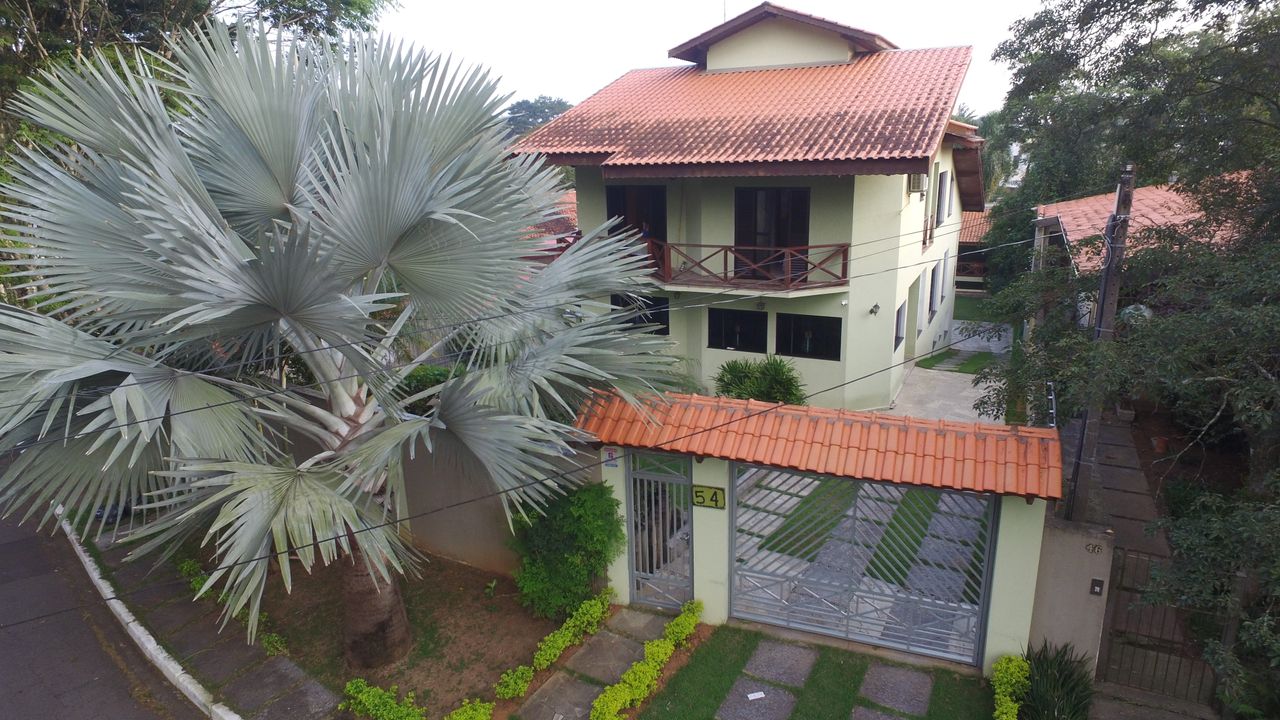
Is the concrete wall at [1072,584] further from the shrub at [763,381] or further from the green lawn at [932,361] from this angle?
the green lawn at [932,361]

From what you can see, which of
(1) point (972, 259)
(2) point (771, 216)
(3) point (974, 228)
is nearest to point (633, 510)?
(2) point (771, 216)

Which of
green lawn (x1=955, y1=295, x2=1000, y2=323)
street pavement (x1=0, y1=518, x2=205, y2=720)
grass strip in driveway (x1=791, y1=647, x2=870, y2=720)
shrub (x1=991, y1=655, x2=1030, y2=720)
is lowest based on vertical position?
street pavement (x1=0, y1=518, x2=205, y2=720)

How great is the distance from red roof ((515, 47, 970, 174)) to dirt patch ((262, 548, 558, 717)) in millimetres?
8429

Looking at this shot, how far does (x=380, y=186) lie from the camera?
5.30 m

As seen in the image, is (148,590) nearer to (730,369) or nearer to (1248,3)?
(730,369)

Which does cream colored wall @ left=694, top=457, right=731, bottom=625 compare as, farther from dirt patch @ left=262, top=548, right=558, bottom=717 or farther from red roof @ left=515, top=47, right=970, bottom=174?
red roof @ left=515, top=47, right=970, bottom=174

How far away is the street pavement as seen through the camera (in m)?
7.28

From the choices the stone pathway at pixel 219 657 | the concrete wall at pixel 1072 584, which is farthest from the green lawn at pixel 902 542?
the stone pathway at pixel 219 657

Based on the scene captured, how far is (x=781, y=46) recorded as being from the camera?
54.0 ft

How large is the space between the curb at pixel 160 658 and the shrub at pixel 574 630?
2928 mm

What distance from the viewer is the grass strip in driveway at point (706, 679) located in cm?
659

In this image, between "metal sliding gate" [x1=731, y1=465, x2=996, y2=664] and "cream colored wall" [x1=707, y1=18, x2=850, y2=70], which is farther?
"cream colored wall" [x1=707, y1=18, x2=850, y2=70]

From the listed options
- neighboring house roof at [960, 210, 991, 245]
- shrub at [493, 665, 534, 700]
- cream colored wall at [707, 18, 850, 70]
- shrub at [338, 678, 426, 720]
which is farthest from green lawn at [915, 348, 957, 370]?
shrub at [338, 678, 426, 720]

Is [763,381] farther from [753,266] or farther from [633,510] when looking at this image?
[633,510]
